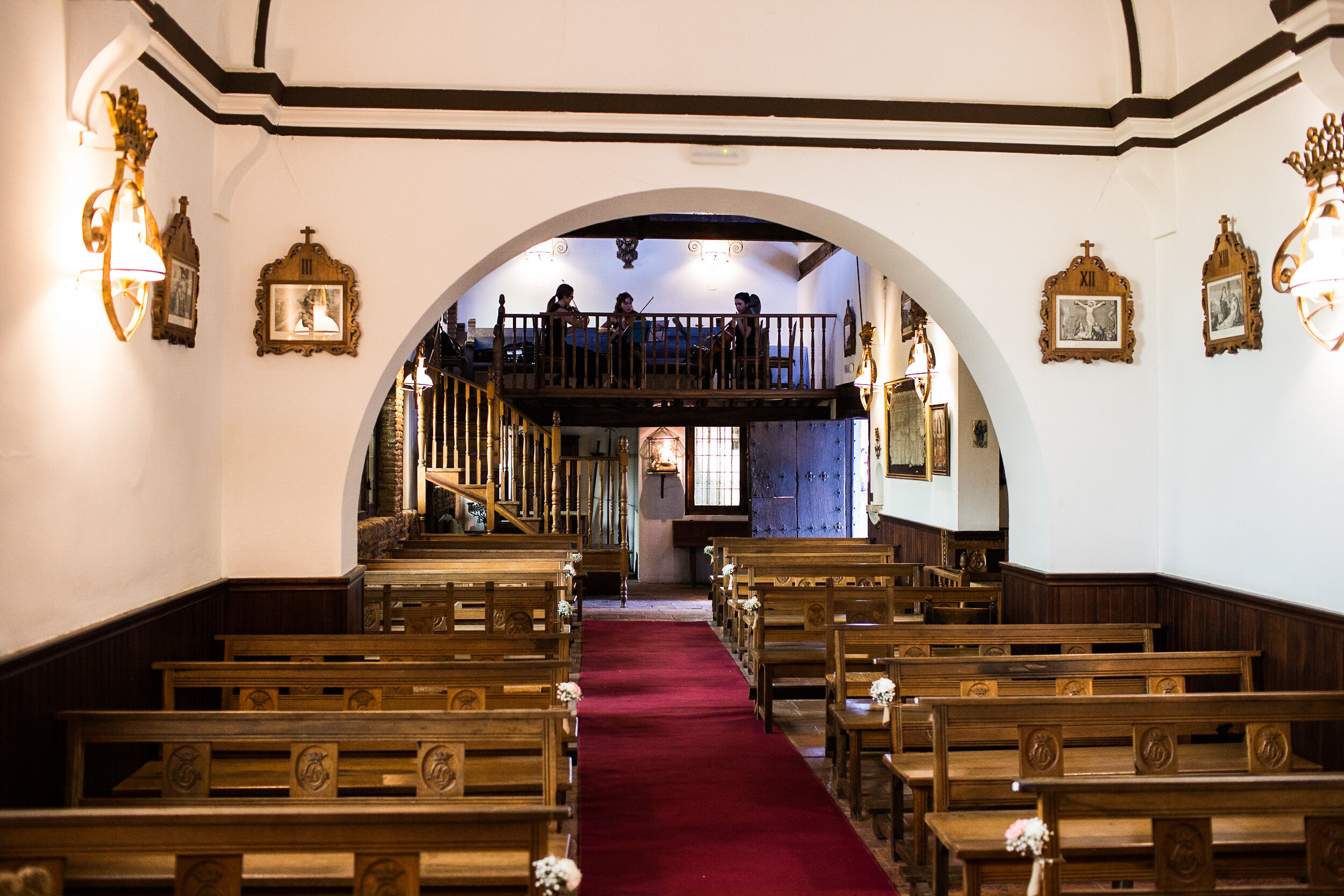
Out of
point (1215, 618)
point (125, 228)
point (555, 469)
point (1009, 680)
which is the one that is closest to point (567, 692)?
point (1009, 680)

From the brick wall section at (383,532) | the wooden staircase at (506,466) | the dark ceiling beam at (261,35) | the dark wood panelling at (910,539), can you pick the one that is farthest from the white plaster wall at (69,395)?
the dark wood panelling at (910,539)

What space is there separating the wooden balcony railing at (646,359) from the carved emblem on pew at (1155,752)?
881cm

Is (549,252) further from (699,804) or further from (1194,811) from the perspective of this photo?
(1194,811)

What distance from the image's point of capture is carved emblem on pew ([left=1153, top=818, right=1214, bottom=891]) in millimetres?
2656

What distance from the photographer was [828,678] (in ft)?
17.5

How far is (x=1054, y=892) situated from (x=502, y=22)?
4.84m

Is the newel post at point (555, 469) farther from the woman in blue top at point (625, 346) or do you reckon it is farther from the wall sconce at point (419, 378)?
the wall sconce at point (419, 378)

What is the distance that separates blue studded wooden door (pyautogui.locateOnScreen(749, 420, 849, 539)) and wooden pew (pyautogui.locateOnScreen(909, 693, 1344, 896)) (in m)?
8.97

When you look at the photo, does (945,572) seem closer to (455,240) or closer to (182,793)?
(455,240)

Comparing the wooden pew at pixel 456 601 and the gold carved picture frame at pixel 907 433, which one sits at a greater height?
the gold carved picture frame at pixel 907 433

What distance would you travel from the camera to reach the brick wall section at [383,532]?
28.4 feet

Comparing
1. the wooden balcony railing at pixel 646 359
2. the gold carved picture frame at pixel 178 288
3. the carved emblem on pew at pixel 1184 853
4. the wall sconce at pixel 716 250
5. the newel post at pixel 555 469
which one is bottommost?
the carved emblem on pew at pixel 1184 853

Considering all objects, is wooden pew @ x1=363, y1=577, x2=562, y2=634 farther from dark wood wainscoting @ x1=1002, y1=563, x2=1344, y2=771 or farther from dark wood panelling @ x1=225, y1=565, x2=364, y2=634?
dark wood wainscoting @ x1=1002, y1=563, x2=1344, y2=771

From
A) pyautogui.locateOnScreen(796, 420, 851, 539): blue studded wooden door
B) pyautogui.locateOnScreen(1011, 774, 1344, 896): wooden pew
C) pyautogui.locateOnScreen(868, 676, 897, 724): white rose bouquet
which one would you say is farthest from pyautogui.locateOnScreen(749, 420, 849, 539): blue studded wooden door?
pyautogui.locateOnScreen(1011, 774, 1344, 896): wooden pew
